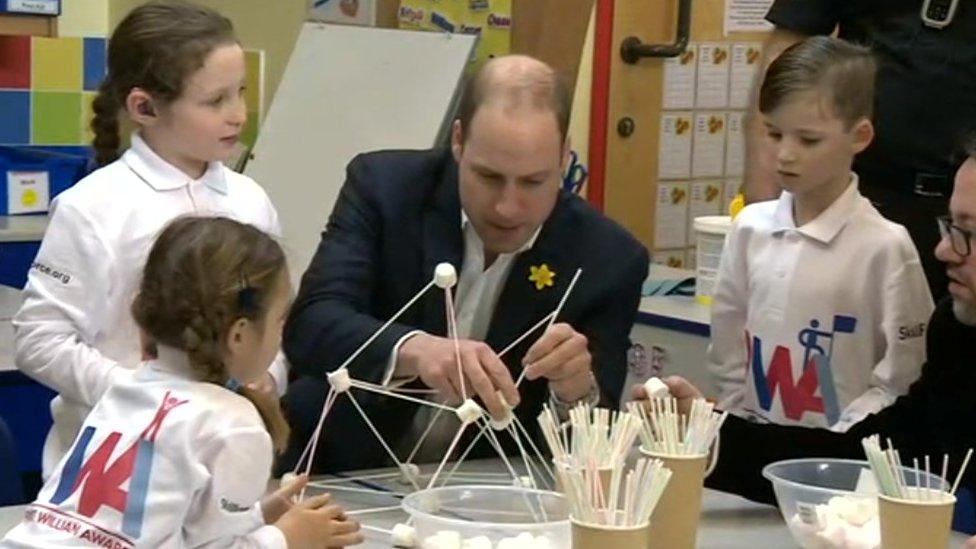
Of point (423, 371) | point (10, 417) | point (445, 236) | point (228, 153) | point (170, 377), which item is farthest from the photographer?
point (10, 417)

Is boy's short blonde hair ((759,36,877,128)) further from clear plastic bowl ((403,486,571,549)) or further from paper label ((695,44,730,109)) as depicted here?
paper label ((695,44,730,109))

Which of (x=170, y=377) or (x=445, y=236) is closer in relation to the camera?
(x=170, y=377)

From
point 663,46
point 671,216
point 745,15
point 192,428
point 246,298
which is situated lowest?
point 671,216

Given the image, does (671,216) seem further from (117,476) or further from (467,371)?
(117,476)

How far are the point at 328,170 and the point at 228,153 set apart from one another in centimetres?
218

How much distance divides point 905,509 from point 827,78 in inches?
41.6

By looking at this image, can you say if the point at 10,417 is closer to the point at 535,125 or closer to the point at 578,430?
the point at 535,125

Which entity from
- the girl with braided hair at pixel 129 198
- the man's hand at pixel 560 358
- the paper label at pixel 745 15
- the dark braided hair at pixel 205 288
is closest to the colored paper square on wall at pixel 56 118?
the paper label at pixel 745 15

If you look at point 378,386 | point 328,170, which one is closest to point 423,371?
point 378,386

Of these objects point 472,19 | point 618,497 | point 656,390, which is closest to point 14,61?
point 472,19

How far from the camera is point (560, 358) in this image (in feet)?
6.90

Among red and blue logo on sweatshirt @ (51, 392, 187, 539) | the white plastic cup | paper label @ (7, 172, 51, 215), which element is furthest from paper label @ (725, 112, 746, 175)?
red and blue logo on sweatshirt @ (51, 392, 187, 539)

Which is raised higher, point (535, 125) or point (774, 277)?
point (535, 125)

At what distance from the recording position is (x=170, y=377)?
63.2 inches
